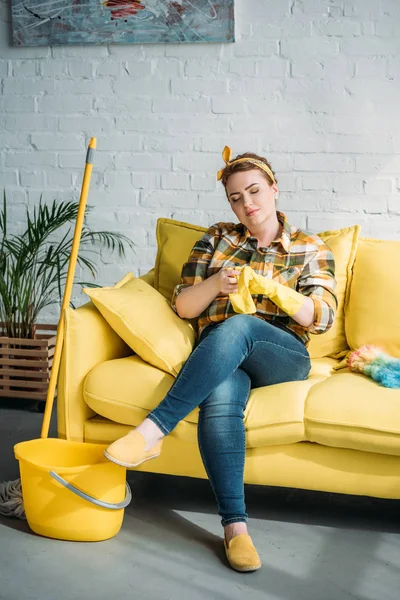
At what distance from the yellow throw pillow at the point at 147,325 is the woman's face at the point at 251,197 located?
0.37 metres

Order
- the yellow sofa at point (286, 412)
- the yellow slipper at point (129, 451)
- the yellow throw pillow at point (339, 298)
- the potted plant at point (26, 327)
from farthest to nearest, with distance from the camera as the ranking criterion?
the potted plant at point (26, 327) < the yellow throw pillow at point (339, 298) < the yellow sofa at point (286, 412) < the yellow slipper at point (129, 451)

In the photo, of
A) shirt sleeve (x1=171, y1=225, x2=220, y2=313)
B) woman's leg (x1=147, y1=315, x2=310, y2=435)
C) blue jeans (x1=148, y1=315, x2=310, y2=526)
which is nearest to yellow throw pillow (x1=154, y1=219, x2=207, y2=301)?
shirt sleeve (x1=171, y1=225, x2=220, y2=313)

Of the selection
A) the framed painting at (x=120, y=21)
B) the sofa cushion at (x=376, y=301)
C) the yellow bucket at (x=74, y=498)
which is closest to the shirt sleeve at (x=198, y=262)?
the sofa cushion at (x=376, y=301)

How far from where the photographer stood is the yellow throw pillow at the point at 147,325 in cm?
212

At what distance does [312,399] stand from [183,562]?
1.74 ft

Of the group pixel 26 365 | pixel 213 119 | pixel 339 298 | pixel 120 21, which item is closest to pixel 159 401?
pixel 339 298

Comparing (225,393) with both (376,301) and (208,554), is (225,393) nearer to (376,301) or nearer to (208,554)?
(208,554)

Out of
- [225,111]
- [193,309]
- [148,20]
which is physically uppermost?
[148,20]

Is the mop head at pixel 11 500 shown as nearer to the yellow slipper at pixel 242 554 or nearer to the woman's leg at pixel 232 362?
the woman's leg at pixel 232 362

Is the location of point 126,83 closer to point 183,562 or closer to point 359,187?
point 359,187

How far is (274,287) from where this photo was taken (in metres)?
2.07

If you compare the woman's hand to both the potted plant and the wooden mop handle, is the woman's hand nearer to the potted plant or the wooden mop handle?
the wooden mop handle

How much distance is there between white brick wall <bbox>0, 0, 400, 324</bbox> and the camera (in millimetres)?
3146

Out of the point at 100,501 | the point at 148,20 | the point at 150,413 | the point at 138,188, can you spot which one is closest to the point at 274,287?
the point at 150,413
